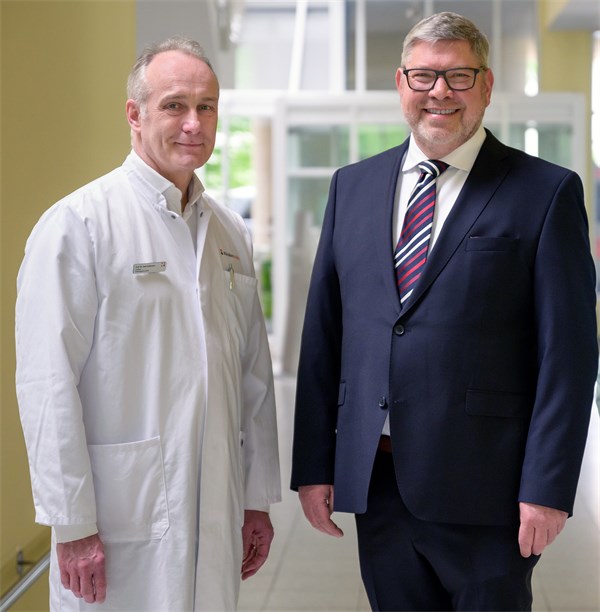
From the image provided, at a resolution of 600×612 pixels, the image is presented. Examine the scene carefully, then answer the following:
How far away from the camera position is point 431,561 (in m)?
2.42

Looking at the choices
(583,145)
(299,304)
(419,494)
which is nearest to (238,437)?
(419,494)

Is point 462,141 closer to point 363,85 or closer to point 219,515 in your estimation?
point 219,515

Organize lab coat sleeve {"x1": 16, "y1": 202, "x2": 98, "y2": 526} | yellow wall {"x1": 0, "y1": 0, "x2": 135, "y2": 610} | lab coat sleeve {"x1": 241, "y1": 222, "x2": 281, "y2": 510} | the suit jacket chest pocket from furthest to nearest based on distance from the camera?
yellow wall {"x1": 0, "y1": 0, "x2": 135, "y2": 610}
lab coat sleeve {"x1": 241, "y1": 222, "x2": 281, "y2": 510}
the suit jacket chest pocket
lab coat sleeve {"x1": 16, "y1": 202, "x2": 98, "y2": 526}

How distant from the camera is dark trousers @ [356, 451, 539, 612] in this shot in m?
2.36

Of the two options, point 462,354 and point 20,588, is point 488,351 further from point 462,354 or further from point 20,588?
point 20,588

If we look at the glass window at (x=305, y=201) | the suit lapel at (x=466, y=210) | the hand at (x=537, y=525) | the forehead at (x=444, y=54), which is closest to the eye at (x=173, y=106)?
the forehead at (x=444, y=54)

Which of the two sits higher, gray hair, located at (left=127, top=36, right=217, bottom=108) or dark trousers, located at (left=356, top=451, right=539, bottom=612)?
gray hair, located at (left=127, top=36, right=217, bottom=108)

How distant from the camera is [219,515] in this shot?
241cm

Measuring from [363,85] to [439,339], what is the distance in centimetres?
1163

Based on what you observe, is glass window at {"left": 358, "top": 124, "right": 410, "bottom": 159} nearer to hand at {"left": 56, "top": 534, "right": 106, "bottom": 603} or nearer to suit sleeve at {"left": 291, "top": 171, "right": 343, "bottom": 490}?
suit sleeve at {"left": 291, "top": 171, "right": 343, "bottom": 490}

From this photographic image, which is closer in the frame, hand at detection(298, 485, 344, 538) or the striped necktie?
the striped necktie

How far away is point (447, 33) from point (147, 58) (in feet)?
2.47

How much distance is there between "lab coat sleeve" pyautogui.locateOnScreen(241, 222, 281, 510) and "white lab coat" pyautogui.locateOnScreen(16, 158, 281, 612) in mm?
158

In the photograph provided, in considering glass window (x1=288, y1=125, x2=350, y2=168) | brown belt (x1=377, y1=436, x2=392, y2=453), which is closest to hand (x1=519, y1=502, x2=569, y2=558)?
brown belt (x1=377, y1=436, x2=392, y2=453)
